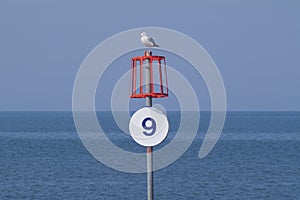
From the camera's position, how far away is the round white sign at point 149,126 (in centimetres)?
1485

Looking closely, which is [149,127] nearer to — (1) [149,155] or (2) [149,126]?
(2) [149,126]

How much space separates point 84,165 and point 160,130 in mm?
78423

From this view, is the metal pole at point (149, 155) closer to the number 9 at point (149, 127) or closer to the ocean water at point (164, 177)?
the number 9 at point (149, 127)

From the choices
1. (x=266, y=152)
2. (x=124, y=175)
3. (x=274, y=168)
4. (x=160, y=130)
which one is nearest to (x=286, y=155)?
(x=266, y=152)

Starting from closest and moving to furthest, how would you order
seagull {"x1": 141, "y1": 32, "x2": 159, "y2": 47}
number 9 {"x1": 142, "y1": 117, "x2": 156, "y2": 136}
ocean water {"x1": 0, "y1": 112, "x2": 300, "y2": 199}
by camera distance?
number 9 {"x1": 142, "y1": 117, "x2": 156, "y2": 136}, seagull {"x1": 141, "y1": 32, "x2": 159, "y2": 47}, ocean water {"x1": 0, "y1": 112, "x2": 300, "y2": 199}

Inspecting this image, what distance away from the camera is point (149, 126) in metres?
15.1

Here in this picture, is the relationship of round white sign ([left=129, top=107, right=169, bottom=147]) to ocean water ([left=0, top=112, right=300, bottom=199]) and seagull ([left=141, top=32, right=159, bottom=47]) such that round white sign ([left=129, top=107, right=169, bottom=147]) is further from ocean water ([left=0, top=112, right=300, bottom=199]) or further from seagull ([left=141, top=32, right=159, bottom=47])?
ocean water ([left=0, top=112, right=300, bottom=199])

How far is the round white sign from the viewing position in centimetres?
1485

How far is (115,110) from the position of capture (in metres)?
14.9

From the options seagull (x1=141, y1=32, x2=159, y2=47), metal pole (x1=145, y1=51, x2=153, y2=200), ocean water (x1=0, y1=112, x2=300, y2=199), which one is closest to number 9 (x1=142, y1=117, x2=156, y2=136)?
metal pole (x1=145, y1=51, x2=153, y2=200)

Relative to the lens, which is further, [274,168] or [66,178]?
[274,168]

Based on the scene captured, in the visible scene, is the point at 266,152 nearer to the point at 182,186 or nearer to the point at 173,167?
the point at 173,167

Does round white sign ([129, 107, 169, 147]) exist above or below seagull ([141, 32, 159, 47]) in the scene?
below

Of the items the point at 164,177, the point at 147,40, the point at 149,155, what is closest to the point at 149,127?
the point at 149,155
